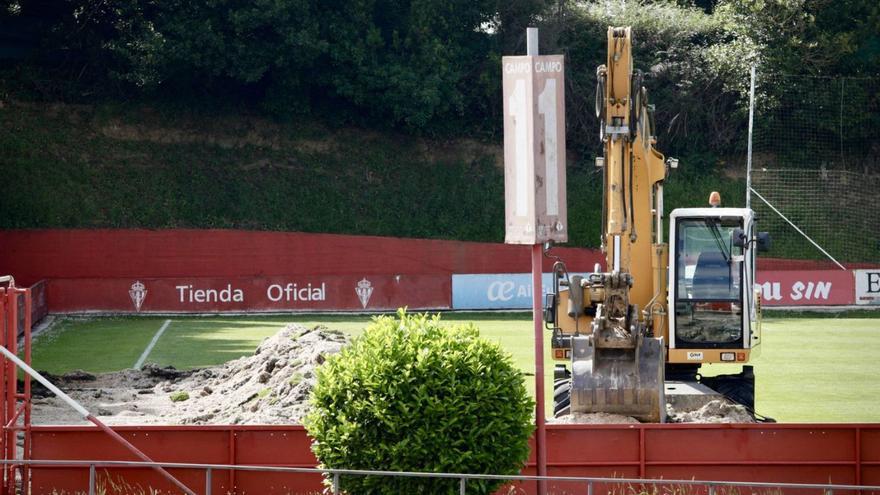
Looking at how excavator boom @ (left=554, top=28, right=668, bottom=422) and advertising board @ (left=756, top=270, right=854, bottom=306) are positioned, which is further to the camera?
advertising board @ (left=756, top=270, right=854, bottom=306)

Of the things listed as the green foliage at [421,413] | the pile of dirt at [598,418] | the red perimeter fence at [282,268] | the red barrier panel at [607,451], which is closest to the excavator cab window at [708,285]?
the pile of dirt at [598,418]

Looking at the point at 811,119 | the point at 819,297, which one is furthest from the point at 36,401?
the point at 811,119

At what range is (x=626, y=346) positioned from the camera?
702 inches

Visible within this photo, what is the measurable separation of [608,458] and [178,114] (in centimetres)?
4948

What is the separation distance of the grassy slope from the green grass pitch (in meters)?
Answer: 11.7

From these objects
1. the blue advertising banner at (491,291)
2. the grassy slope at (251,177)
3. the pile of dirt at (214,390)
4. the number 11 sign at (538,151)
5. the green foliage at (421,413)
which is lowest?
the pile of dirt at (214,390)

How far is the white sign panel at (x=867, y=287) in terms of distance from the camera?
156 feet

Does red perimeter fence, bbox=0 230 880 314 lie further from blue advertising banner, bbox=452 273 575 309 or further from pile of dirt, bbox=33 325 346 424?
pile of dirt, bbox=33 325 346 424

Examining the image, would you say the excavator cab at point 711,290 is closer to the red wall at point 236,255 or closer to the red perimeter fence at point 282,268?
the red perimeter fence at point 282,268

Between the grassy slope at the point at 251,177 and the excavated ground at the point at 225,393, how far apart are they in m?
27.4

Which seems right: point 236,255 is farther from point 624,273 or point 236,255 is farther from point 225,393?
point 624,273

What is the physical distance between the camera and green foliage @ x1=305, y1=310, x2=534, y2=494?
1208 cm

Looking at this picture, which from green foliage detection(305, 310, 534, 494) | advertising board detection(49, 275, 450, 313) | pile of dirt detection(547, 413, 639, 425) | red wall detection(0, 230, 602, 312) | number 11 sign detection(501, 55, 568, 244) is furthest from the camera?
red wall detection(0, 230, 602, 312)

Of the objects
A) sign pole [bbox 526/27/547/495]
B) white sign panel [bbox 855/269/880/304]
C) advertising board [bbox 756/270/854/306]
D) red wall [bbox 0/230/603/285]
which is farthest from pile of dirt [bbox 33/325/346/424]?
white sign panel [bbox 855/269/880/304]
